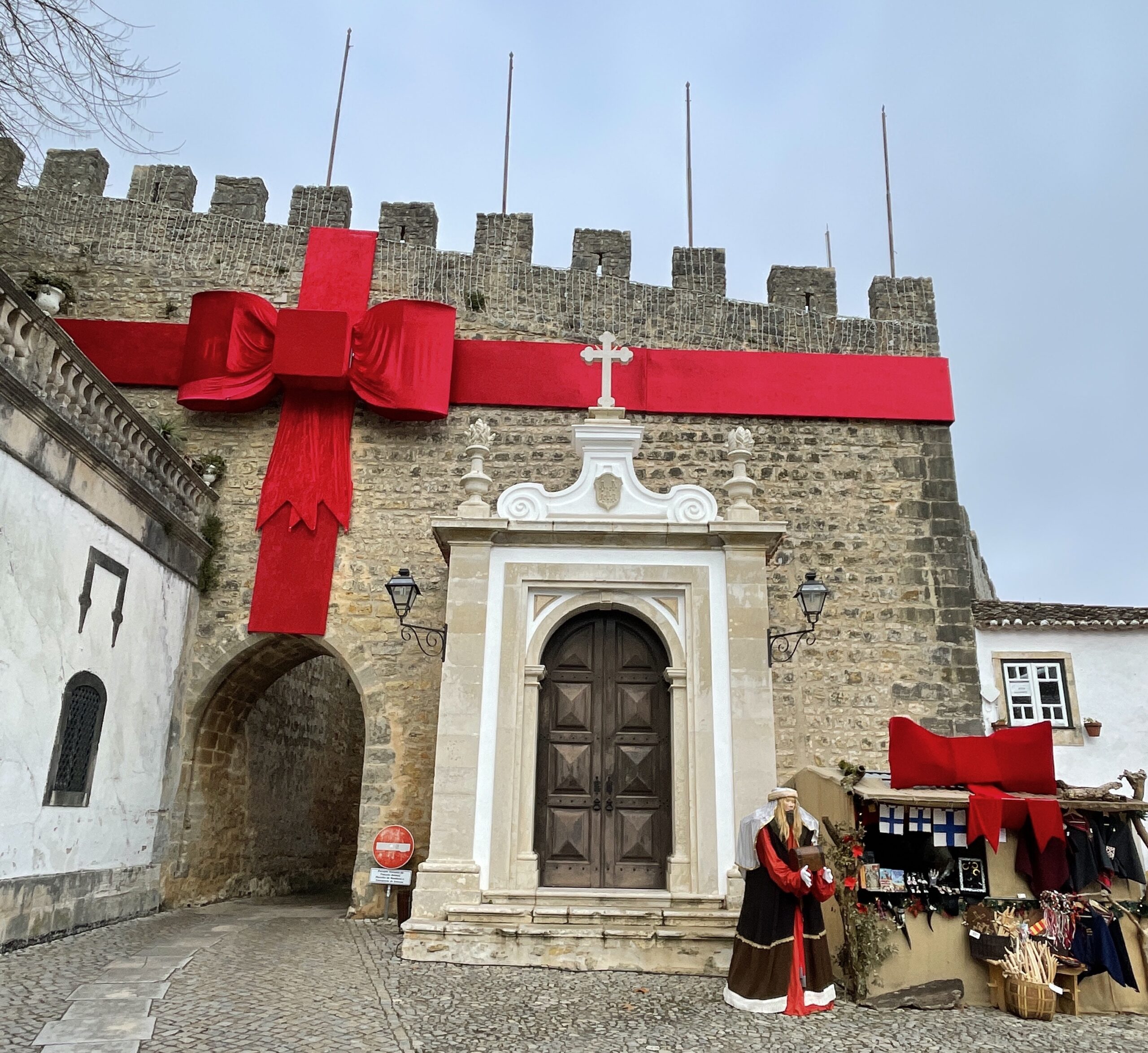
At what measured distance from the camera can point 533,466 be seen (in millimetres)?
11180

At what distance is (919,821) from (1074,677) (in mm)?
7606

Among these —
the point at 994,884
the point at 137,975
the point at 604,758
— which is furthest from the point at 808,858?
the point at 137,975

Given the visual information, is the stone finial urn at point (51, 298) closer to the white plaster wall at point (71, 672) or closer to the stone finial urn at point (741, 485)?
the white plaster wall at point (71, 672)

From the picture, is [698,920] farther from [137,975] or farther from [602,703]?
[137,975]

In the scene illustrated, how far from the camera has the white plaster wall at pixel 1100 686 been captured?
1208 cm

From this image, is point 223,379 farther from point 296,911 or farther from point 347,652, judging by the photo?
point 296,911

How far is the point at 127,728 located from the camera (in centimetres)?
889

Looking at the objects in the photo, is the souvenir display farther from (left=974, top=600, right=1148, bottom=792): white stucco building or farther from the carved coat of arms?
(left=974, top=600, right=1148, bottom=792): white stucco building

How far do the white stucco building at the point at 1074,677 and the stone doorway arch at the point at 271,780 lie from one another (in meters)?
8.43

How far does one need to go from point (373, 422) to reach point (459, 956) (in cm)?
651

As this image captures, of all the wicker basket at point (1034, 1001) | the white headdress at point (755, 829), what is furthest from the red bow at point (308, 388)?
the wicker basket at point (1034, 1001)

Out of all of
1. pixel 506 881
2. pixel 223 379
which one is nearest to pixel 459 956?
pixel 506 881

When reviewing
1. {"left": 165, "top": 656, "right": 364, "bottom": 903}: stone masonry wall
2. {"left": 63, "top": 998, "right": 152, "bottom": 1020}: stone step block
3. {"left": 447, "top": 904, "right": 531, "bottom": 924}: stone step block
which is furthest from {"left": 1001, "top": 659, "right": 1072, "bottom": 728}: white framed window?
{"left": 63, "top": 998, "right": 152, "bottom": 1020}: stone step block

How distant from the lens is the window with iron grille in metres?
7.54
